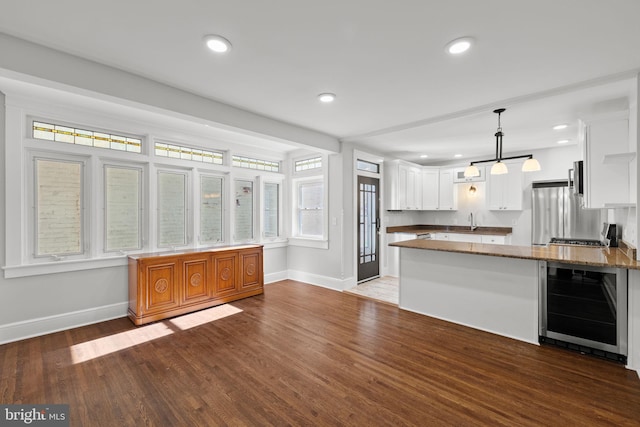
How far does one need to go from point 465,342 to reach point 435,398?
1.16 metres

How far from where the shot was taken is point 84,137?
3529 millimetres

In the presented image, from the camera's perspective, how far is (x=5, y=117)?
9.78 feet

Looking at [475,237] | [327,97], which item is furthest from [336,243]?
[475,237]

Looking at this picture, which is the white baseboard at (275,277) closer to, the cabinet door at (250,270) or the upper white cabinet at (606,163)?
the cabinet door at (250,270)

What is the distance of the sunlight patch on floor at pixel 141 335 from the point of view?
281cm

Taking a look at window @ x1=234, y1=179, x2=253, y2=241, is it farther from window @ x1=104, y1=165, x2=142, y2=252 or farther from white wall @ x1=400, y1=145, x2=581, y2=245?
white wall @ x1=400, y1=145, x2=581, y2=245

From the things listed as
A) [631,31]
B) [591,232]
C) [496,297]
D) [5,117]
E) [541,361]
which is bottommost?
[541,361]

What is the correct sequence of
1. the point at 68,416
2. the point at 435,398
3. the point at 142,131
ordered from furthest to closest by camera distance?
the point at 142,131, the point at 435,398, the point at 68,416

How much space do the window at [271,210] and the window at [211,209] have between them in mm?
926

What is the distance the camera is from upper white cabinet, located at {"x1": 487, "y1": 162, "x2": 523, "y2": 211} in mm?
5691

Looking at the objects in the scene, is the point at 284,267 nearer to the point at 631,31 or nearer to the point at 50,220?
the point at 50,220

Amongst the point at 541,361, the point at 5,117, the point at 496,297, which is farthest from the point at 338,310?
the point at 5,117

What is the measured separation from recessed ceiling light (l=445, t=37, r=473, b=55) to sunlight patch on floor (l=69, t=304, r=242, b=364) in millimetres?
3861

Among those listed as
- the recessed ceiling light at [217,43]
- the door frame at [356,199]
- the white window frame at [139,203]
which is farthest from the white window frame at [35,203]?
the door frame at [356,199]
